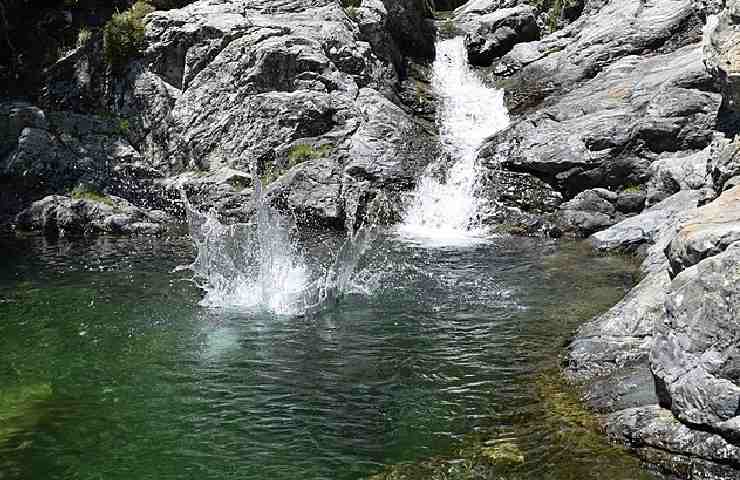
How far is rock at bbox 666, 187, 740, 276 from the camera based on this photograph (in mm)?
8812

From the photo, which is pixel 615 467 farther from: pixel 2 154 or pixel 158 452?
pixel 2 154

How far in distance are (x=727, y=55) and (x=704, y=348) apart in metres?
7.40

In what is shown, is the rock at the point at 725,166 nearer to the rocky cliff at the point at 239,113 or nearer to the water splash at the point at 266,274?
the water splash at the point at 266,274

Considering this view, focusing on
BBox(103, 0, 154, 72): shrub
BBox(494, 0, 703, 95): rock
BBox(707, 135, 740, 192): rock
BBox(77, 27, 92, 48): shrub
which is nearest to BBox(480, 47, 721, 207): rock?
BBox(494, 0, 703, 95): rock

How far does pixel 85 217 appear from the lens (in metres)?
26.8

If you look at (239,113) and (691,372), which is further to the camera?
(239,113)

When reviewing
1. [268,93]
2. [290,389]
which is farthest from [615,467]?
[268,93]

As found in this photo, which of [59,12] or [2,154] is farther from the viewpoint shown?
[59,12]

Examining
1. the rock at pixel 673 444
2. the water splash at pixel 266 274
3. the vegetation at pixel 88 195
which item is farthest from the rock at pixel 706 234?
the vegetation at pixel 88 195

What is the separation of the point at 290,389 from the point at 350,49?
23.2 meters

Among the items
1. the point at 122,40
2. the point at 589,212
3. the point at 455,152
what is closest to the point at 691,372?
the point at 589,212

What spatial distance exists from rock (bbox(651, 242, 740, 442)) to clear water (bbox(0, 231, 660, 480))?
3.47ft

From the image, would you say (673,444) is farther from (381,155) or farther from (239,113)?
(239,113)

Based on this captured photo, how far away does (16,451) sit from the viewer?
9.34m
